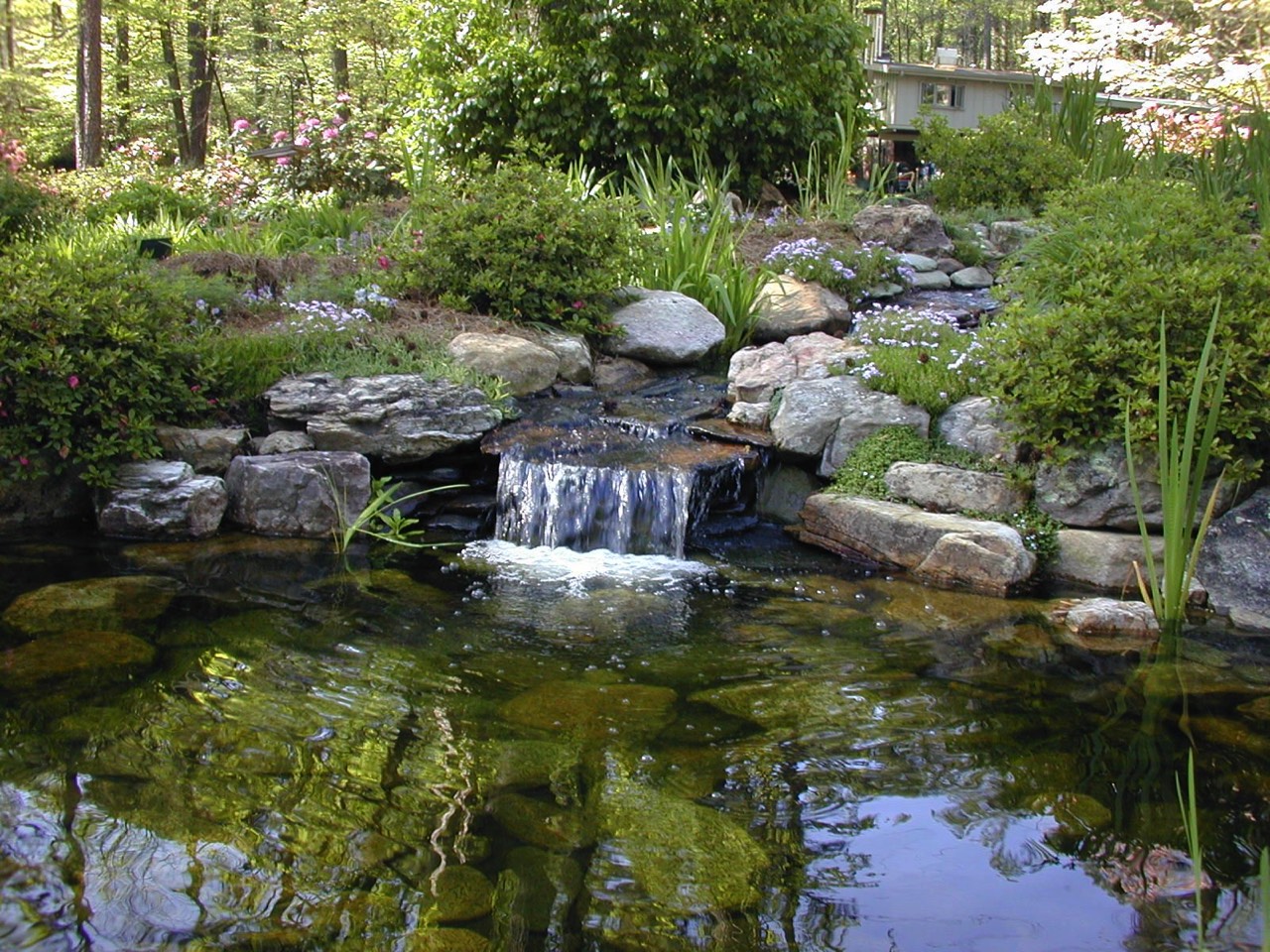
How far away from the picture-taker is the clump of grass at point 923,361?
6453 mm

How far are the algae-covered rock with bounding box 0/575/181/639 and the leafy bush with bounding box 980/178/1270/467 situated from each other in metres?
4.49

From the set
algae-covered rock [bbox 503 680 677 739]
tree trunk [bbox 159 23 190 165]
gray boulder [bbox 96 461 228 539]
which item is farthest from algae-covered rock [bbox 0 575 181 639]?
tree trunk [bbox 159 23 190 165]

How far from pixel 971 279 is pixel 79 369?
766 centimetres

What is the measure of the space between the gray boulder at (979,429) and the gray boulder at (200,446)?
4.29 metres

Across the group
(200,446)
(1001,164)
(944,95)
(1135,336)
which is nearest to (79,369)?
(200,446)

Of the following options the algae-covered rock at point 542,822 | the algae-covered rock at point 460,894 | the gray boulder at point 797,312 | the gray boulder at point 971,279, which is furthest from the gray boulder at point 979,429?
the algae-covered rock at point 460,894

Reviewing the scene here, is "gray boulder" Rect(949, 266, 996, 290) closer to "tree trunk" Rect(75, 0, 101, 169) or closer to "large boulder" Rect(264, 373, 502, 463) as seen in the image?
"large boulder" Rect(264, 373, 502, 463)

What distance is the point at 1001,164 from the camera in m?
11.7

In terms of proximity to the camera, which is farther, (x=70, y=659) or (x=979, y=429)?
(x=979, y=429)

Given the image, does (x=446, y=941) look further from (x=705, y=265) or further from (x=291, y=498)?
(x=705, y=265)

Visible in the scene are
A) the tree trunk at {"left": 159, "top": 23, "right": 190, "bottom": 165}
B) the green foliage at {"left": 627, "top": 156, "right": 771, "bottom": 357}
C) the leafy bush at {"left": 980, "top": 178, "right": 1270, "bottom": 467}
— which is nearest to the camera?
the leafy bush at {"left": 980, "top": 178, "right": 1270, "bottom": 467}

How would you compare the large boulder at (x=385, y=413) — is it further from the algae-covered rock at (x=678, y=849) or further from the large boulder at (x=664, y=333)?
the algae-covered rock at (x=678, y=849)

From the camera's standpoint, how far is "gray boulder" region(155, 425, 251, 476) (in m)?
6.23

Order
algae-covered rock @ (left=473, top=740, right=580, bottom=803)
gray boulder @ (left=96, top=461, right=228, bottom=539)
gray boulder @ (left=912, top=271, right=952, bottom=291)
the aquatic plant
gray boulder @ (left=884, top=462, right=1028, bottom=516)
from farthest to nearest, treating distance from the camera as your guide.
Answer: gray boulder @ (left=912, top=271, right=952, bottom=291) < gray boulder @ (left=96, top=461, right=228, bottom=539) < gray boulder @ (left=884, top=462, right=1028, bottom=516) < the aquatic plant < algae-covered rock @ (left=473, top=740, right=580, bottom=803)
